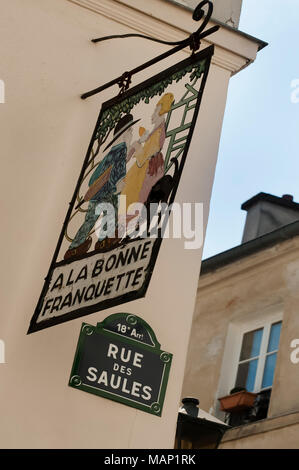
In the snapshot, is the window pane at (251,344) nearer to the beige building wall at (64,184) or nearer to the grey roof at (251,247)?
the grey roof at (251,247)

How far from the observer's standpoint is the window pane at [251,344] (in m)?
13.2

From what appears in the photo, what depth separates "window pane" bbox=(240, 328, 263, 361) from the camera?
1322cm

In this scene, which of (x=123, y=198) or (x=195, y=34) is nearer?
(x=123, y=198)

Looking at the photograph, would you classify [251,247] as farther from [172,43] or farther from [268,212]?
[172,43]

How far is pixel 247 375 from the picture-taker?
1327 cm

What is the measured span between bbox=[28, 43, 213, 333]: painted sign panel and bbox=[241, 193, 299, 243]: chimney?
28.1ft

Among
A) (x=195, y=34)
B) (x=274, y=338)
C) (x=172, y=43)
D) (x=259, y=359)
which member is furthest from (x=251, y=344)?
(x=195, y=34)

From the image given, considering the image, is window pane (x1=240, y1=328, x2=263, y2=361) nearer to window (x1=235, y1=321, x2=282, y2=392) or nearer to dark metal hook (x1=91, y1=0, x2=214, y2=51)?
window (x1=235, y1=321, x2=282, y2=392)

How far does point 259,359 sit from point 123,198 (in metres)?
7.08

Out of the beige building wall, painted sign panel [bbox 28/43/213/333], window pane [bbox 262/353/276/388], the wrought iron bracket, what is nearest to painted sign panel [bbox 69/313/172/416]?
the beige building wall

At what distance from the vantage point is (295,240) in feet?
43.3

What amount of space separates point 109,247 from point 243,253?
7811 millimetres

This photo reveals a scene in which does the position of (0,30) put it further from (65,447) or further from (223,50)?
(65,447)

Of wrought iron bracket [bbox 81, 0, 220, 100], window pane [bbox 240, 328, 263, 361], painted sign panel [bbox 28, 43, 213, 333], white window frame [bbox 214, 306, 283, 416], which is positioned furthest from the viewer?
window pane [bbox 240, 328, 263, 361]
